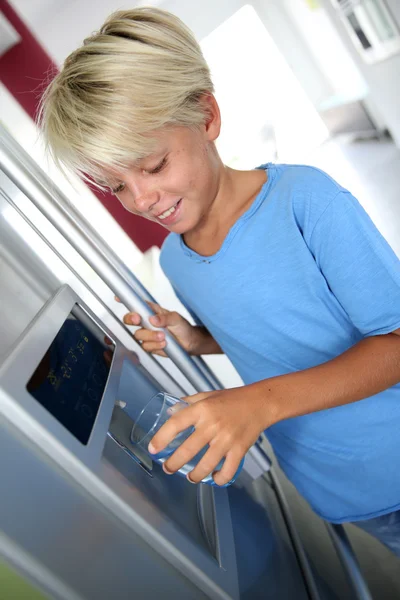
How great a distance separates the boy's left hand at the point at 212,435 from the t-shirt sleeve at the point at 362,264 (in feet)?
0.81

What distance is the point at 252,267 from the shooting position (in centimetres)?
84

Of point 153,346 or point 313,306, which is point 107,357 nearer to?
point 153,346

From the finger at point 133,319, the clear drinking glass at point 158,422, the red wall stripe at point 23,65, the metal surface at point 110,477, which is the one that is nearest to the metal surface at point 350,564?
the metal surface at point 110,477

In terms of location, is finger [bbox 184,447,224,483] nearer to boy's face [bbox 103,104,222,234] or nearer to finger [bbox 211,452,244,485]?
finger [bbox 211,452,244,485]

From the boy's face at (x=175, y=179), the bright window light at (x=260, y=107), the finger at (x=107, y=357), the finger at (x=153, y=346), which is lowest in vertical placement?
the bright window light at (x=260, y=107)

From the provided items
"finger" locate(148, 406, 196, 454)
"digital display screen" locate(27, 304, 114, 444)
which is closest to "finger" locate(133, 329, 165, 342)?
"digital display screen" locate(27, 304, 114, 444)

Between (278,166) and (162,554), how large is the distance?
64cm

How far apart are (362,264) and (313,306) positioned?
14 cm

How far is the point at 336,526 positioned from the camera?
116 cm

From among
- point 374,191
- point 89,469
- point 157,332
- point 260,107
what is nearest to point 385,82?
point 374,191

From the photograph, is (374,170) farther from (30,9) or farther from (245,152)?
(30,9)

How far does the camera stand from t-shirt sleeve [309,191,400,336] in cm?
69

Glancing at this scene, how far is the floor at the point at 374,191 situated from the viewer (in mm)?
1526

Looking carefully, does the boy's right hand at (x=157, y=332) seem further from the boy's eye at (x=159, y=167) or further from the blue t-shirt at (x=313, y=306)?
the boy's eye at (x=159, y=167)
